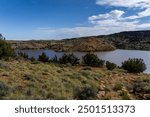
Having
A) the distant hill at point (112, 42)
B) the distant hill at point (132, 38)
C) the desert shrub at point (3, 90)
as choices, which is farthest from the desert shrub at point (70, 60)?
the distant hill at point (132, 38)

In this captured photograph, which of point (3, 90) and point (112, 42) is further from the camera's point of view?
point (112, 42)

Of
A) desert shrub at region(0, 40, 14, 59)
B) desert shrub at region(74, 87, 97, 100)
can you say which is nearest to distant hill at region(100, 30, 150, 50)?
desert shrub at region(0, 40, 14, 59)

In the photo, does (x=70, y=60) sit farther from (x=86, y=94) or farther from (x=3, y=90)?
(x=3, y=90)

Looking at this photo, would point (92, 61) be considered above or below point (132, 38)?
below

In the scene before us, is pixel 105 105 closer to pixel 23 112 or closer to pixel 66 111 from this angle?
pixel 66 111

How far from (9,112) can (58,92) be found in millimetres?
2214

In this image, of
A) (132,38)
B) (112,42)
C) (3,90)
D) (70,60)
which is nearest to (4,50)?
(70,60)

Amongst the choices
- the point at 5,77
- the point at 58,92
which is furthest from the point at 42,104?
the point at 5,77

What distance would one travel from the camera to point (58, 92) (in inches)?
297

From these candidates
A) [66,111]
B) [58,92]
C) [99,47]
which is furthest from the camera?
[99,47]

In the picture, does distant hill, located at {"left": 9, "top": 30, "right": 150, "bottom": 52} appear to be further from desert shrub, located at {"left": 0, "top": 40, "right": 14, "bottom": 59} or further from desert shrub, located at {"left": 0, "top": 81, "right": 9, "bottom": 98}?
desert shrub, located at {"left": 0, "top": 81, "right": 9, "bottom": 98}

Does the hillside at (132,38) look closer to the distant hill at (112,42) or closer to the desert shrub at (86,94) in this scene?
the distant hill at (112,42)

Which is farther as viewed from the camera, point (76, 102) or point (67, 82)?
point (67, 82)

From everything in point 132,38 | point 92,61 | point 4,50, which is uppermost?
point 132,38
